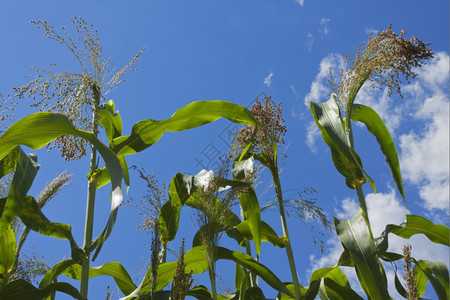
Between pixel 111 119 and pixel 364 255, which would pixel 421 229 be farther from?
pixel 111 119

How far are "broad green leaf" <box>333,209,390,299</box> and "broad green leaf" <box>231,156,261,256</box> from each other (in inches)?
15.0

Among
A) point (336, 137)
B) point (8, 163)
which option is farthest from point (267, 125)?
point (8, 163)

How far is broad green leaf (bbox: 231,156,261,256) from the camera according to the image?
2159 millimetres

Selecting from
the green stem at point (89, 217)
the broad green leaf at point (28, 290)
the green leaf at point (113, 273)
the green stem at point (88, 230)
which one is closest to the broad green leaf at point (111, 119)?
the green stem at point (89, 217)

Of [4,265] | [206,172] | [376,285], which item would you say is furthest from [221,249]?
[4,265]

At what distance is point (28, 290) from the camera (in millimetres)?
1968

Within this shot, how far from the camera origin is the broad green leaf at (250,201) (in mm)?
2159

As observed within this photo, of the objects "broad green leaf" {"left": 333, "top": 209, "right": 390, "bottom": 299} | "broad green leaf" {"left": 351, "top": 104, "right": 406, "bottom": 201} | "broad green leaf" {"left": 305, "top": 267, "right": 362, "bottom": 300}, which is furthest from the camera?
"broad green leaf" {"left": 351, "top": 104, "right": 406, "bottom": 201}

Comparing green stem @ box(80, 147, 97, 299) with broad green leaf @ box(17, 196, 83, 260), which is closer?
green stem @ box(80, 147, 97, 299)

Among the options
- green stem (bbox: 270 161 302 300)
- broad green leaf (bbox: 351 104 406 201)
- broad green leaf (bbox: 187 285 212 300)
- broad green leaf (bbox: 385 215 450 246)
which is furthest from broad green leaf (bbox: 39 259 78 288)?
broad green leaf (bbox: 351 104 406 201)

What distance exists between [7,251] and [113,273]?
1.68 ft

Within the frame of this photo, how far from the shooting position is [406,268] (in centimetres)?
136

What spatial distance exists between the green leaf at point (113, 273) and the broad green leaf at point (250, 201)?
66 cm

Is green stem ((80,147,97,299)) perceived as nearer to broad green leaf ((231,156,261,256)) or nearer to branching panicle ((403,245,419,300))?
Answer: broad green leaf ((231,156,261,256))
